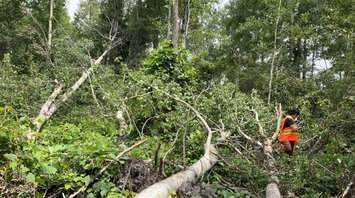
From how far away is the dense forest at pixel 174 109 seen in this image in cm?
546

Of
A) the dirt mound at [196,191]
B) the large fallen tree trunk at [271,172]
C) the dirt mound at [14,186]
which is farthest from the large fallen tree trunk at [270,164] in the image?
the dirt mound at [14,186]

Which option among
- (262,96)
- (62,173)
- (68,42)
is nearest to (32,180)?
(62,173)

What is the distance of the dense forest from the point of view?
5461 mm

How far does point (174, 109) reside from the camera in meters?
10.6

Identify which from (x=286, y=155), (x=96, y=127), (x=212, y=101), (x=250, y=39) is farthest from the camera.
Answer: (x=250, y=39)

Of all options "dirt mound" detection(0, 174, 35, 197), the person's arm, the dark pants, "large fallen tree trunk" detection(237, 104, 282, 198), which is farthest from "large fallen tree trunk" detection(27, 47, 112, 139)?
"dirt mound" detection(0, 174, 35, 197)

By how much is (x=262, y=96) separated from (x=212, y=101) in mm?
14196

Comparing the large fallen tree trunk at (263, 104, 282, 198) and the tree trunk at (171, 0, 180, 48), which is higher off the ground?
the tree trunk at (171, 0, 180, 48)

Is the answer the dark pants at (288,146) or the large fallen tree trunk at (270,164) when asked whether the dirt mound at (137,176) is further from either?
the dark pants at (288,146)

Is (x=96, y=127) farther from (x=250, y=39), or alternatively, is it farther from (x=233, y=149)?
(x=250, y=39)

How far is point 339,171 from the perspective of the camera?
7516 millimetres

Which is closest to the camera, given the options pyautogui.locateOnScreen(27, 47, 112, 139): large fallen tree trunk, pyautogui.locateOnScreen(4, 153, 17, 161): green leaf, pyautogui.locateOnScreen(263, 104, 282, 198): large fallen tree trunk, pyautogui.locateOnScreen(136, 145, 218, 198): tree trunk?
pyautogui.locateOnScreen(4, 153, 17, 161): green leaf

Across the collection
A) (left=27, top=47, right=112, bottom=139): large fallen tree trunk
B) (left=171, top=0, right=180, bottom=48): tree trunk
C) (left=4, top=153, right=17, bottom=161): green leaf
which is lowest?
(left=27, top=47, right=112, bottom=139): large fallen tree trunk

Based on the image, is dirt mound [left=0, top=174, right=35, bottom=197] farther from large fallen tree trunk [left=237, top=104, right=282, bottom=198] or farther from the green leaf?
large fallen tree trunk [left=237, top=104, right=282, bottom=198]
